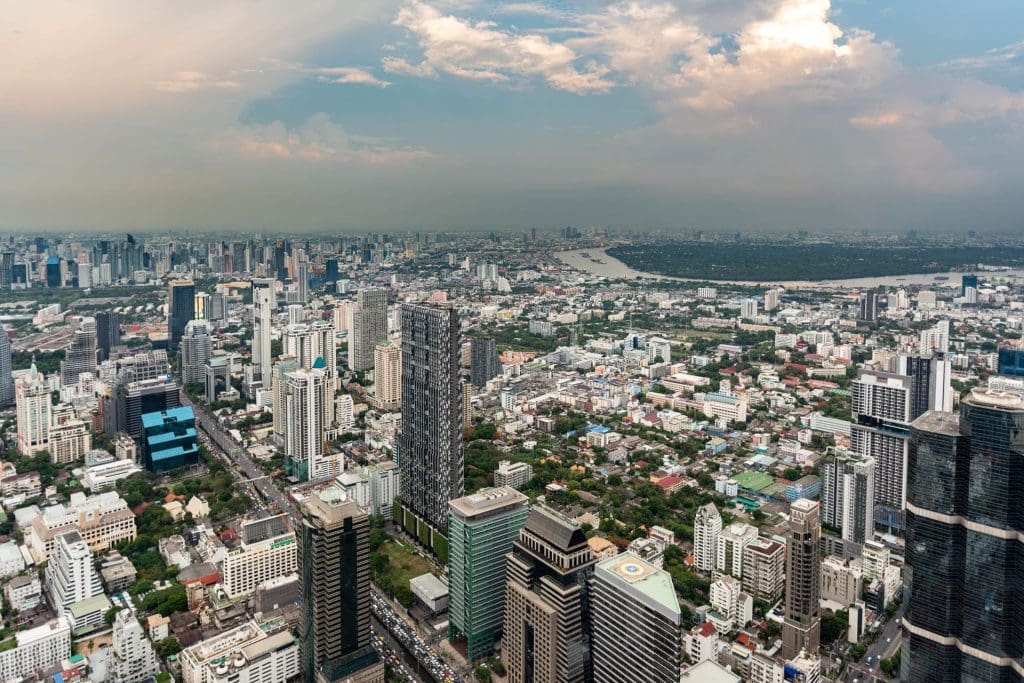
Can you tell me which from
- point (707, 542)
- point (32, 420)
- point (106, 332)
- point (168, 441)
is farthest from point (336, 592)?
point (106, 332)

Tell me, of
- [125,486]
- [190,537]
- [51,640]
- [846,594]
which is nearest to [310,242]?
[125,486]

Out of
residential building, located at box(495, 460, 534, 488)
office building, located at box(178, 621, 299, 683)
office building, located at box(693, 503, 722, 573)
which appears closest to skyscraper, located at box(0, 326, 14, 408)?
residential building, located at box(495, 460, 534, 488)

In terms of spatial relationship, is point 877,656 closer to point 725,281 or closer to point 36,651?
point 36,651

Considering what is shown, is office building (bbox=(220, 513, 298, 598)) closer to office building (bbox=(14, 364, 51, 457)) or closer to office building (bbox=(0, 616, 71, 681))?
office building (bbox=(0, 616, 71, 681))

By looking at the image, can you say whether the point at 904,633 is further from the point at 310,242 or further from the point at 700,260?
the point at 700,260

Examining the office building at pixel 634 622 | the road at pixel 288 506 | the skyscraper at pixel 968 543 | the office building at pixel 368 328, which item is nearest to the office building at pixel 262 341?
the road at pixel 288 506

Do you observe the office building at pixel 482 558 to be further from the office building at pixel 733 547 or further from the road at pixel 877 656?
the road at pixel 877 656

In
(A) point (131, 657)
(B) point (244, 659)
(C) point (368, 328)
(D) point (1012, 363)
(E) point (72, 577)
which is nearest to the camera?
(B) point (244, 659)
